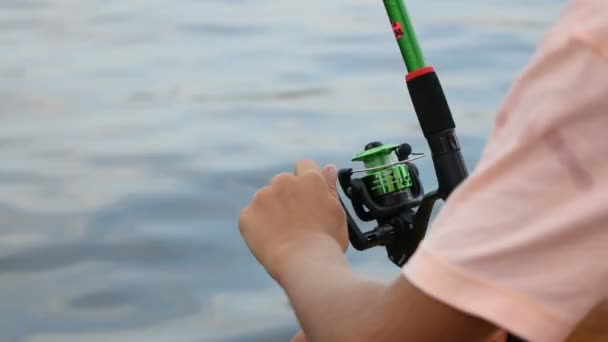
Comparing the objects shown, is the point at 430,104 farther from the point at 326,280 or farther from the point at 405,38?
the point at 326,280

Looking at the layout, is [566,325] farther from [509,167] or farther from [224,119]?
[224,119]

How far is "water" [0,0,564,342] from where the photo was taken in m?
2.49

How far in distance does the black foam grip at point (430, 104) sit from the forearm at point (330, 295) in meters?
0.34

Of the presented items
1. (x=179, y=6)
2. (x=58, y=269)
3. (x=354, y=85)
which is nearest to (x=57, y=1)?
(x=179, y=6)

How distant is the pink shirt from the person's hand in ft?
0.91

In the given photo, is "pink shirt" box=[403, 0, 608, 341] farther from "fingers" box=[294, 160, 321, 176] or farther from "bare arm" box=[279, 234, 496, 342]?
"fingers" box=[294, 160, 321, 176]

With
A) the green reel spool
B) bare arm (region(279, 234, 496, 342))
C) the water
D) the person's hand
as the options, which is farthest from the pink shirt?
the water

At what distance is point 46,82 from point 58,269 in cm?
129

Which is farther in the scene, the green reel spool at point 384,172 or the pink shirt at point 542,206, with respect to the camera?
the green reel spool at point 384,172

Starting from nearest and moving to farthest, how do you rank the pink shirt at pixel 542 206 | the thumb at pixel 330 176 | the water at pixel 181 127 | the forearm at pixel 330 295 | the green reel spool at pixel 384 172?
1. the pink shirt at pixel 542 206
2. the forearm at pixel 330 295
3. the thumb at pixel 330 176
4. the green reel spool at pixel 384 172
5. the water at pixel 181 127

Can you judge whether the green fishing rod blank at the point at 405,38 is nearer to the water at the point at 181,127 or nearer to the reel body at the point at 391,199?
the reel body at the point at 391,199

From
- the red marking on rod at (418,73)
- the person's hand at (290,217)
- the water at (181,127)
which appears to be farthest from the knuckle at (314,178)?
the water at (181,127)

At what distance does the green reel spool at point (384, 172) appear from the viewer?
153cm

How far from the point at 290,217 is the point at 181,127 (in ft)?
7.57
